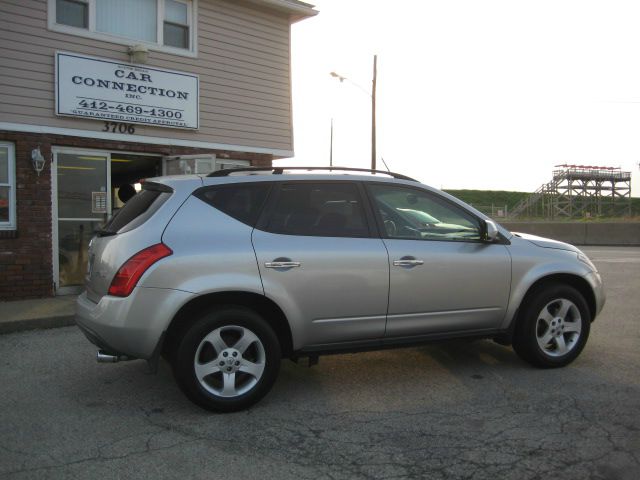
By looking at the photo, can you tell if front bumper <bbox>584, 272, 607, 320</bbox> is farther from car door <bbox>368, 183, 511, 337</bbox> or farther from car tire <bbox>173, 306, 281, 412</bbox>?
car tire <bbox>173, 306, 281, 412</bbox>

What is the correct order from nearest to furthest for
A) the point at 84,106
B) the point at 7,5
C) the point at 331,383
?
1. the point at 331,383
2. the point at 7,5
3. the point at 84,106

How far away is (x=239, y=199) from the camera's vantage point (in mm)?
4484

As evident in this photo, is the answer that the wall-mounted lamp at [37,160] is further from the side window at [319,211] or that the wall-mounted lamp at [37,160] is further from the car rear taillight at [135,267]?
the side window at [319,211]

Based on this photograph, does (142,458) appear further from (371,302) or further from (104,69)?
(104,69)

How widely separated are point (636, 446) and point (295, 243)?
256 centimetres

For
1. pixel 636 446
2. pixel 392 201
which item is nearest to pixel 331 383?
pixel 392 201

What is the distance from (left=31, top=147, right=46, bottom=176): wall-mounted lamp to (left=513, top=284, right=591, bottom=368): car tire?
6948 millimetres

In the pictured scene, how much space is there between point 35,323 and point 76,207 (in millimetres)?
2682

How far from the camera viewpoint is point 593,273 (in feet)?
17.9

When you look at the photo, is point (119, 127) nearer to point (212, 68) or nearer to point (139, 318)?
point (212, 68)

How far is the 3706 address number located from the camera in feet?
30.8

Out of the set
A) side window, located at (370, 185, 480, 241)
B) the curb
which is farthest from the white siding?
side window, located at (370, 185, 480, 241)

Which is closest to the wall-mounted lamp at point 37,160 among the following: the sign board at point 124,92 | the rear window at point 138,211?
the sign board at point 124,92

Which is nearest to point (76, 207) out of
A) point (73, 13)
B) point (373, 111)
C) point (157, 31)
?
point (73, 13)
